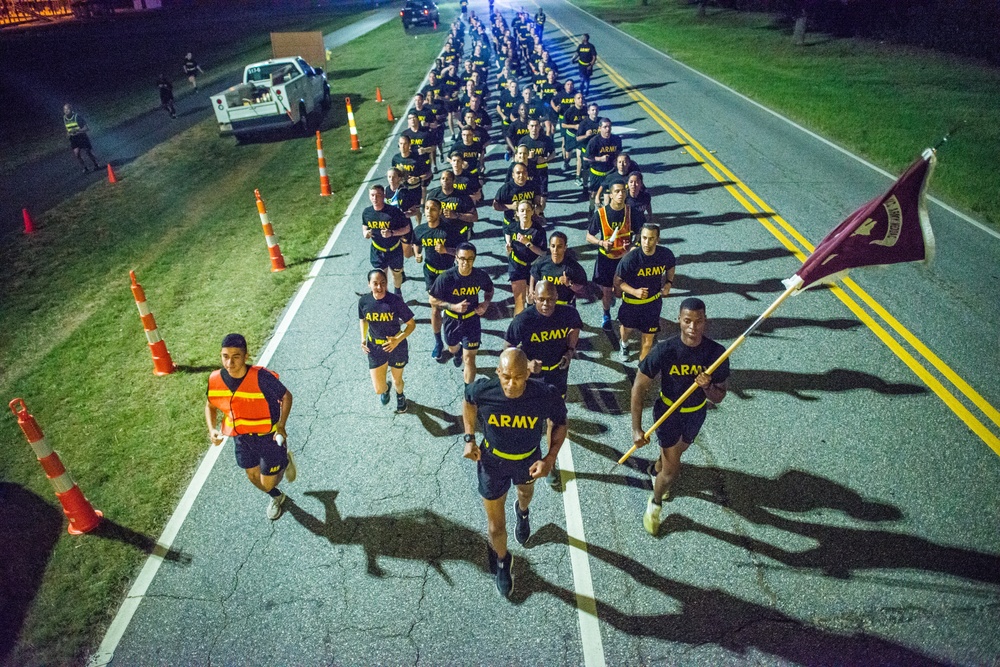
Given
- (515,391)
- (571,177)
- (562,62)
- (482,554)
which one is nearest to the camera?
(515,391)

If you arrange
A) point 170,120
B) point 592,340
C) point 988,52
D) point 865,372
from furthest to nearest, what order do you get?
1. point 988,52
2. point 170,120
3. point 592,340
4. point 865,372

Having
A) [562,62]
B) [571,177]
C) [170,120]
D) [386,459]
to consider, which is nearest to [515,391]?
[386,459]

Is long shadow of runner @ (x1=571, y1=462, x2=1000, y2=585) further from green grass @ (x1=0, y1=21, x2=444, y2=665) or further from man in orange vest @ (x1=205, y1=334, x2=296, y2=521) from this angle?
green grass @ (x1=0, y1=21, x2=444, y2=665)

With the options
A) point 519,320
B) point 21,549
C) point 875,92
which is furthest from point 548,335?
point 875,92

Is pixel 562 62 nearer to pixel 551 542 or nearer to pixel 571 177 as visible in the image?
pixel 571 177

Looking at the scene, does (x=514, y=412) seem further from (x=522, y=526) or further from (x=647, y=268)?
(x=647, y=268)

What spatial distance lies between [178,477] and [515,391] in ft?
14.1

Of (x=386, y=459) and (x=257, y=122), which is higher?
(x=257, y=122)

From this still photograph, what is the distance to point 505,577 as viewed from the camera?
489cm

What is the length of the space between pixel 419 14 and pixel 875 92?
123 feet

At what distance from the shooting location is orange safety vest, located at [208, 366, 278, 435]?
206 inches

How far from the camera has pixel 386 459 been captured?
6.45 meters

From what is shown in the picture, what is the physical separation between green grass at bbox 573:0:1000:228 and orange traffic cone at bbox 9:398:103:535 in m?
12.8

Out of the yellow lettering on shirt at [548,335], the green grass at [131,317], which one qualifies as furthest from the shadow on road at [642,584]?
the green grass at [131,317]
